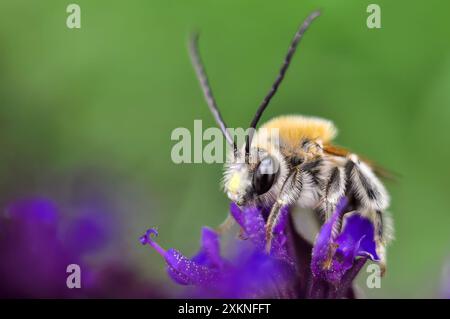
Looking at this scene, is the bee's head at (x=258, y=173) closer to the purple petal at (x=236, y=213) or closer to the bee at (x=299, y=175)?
the bee at (x=299, y=175)

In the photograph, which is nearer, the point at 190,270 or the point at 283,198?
the point at 190,270

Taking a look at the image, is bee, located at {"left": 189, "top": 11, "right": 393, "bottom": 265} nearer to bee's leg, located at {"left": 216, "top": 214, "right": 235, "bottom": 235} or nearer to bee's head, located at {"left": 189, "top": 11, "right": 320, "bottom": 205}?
bee's head, located at {"left": 189, "top": 11, "right": 320, "bottom": 205}

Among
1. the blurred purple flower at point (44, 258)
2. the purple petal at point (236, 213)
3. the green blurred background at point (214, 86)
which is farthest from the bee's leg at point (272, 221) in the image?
the green blurred background at point (214, 86)

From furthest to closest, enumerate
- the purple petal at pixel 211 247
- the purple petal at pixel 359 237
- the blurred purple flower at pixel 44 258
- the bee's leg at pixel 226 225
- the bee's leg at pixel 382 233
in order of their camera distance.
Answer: the blurred purple flower at pixel 44 258, the bee's leg at pixel 226 225, the bee's leg at pixel 382 233, the purple petal at pixel 359 237, the purple petal at pixel 211 247

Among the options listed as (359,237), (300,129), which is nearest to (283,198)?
(359,237)

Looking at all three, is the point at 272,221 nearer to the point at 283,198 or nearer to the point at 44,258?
the point at 283,198

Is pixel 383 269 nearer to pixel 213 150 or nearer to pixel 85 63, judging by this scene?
pixel 213 150
